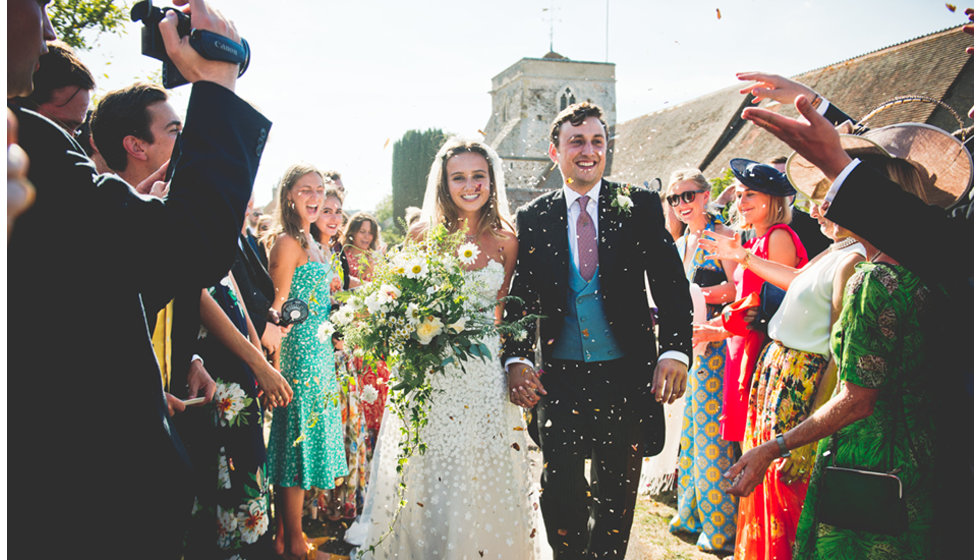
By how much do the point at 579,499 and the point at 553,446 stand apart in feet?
1.11

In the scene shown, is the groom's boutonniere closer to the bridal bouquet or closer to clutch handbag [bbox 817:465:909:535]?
the bridal bouquet

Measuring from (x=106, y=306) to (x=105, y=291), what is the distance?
34 millimetres

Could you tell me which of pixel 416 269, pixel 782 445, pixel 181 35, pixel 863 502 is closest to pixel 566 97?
pixel 416 269

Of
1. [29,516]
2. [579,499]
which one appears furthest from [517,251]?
[29,516]

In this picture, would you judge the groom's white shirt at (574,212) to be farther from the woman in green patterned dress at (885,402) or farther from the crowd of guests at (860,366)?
the woman in green patterned dress at (885,402)

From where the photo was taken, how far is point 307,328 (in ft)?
13.9

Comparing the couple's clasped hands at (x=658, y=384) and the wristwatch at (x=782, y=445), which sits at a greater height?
the couple's clasped hands at (x=658, y=384)

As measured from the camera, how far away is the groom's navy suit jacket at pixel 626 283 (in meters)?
3.35

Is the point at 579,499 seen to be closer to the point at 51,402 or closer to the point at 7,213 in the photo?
the point at 51,402

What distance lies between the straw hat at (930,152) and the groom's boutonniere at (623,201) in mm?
1391

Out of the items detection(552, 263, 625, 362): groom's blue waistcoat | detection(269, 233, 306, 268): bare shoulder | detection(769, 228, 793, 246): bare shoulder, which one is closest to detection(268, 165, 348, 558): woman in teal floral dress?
detection(269, 233, 306, 268): bare shoulder

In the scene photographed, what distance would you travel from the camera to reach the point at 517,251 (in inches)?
148

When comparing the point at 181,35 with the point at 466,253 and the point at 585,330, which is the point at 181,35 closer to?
the point at 466,253

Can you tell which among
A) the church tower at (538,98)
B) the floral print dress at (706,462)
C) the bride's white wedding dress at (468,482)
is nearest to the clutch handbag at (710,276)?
the floral print dress at (706,462)
